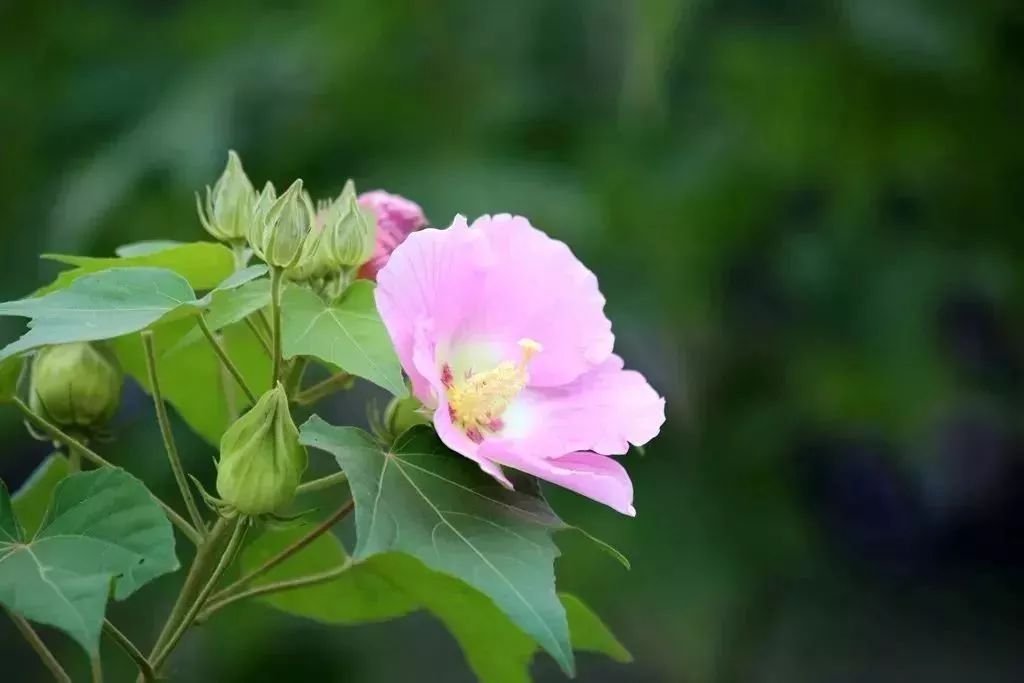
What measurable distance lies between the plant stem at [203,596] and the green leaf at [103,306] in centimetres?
8

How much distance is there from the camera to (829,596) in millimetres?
1631

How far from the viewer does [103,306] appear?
440 millimetres

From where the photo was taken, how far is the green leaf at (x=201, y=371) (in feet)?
1.82

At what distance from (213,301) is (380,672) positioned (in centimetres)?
119

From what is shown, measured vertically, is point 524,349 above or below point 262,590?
above

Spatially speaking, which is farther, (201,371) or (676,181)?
(676,181)

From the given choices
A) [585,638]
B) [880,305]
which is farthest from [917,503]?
[585,638]

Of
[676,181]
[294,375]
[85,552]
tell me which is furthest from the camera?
[676,181]

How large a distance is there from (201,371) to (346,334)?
174 millimetres

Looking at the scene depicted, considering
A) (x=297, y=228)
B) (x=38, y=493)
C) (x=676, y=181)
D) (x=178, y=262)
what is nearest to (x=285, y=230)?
(x=297, y=228)

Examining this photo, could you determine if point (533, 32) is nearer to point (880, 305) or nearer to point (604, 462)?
point (880, 305)

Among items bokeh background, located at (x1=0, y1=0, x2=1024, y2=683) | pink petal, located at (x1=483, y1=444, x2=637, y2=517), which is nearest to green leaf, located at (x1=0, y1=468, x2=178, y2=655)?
pink petal, located at (x1=483, y1=444, x2=637, y2=517)

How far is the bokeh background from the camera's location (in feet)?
4.47

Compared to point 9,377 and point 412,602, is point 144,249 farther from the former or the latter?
point 412,602
